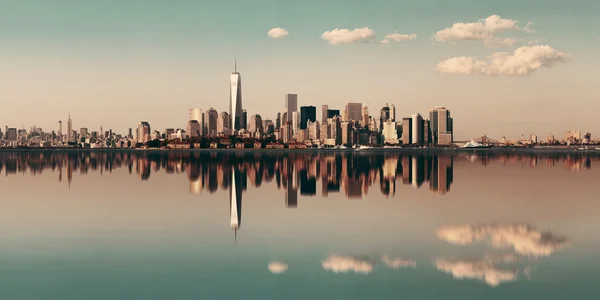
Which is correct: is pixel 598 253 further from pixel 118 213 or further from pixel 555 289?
pixel 118 213

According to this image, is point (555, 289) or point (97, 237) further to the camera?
point (97, 237)

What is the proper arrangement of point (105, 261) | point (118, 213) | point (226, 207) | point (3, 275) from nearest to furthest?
point (3, 275)
point (105, 261)
point (118, 213)
point (226, 207)

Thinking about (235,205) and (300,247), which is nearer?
(300,247)

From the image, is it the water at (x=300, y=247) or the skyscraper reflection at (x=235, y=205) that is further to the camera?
the skyscraper reflection at (x=235, y=205)

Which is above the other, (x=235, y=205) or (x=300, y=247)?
(x=235, y=205)

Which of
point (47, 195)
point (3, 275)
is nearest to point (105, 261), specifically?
point (3, 275)

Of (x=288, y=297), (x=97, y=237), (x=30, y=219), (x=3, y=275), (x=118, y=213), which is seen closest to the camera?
(x=288, y=297)

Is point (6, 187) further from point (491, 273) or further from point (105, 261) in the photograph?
point (491, 273)

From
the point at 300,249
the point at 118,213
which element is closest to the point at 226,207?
the point at 118,213

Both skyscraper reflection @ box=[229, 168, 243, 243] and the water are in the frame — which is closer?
the water
